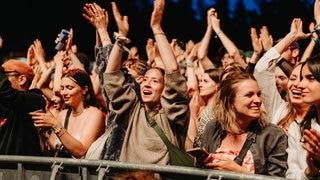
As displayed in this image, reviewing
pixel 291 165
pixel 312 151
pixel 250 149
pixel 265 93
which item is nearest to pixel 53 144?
pixel 265 93

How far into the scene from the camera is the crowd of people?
16.3 ft

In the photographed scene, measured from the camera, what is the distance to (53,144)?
7.04 metres

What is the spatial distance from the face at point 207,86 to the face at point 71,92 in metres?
1.05

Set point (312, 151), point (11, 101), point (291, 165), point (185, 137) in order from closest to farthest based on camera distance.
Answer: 1. point (312, 151)
2. point (291, 165)
3. point (185, 137)
4. point (11, 101)

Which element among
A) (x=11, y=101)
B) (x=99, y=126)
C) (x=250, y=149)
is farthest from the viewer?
(x=99, y=126)

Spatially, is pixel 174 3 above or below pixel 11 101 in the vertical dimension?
above

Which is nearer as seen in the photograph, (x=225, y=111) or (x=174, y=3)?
(x=225, y=111)

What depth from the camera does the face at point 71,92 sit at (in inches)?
274

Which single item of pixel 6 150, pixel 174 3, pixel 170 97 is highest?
pixel 174 3

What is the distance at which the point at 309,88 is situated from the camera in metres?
4.89

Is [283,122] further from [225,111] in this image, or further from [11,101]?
[11,101]

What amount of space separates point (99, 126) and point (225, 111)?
63.9 inches

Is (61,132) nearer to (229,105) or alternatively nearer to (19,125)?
(19,125)

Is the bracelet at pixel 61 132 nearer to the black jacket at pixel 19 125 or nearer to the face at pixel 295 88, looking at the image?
the black jacket at pixel 19 125
